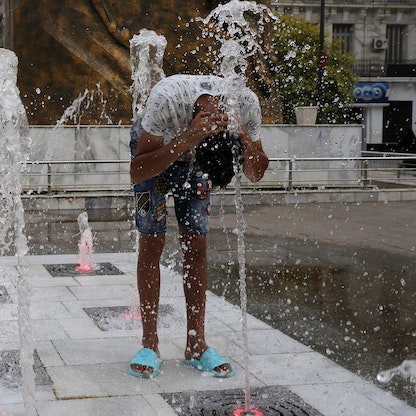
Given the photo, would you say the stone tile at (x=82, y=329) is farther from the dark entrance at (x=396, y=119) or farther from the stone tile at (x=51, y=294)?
the dark entrance at (x=396, y=119)

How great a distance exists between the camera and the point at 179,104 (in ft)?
14.2

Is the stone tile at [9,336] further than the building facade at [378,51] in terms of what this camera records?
No

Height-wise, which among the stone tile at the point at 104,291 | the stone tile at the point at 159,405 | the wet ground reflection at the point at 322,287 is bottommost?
the wet ground reflection at the point at 322,287

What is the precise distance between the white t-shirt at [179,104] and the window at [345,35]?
4290 centimetres

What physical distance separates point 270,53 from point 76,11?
13.9 feet

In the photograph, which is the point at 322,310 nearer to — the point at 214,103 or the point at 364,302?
the point at 364,302

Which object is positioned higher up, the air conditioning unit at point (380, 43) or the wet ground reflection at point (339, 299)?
the air conditioning unit at point (380, 43)

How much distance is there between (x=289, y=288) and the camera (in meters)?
7.26

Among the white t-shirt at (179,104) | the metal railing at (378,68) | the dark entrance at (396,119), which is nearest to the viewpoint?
the white t-shirt at (179,104)

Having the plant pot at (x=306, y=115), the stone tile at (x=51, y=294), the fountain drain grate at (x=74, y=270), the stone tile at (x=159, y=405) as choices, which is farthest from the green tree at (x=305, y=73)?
the stone tile at (x=159, y=405)

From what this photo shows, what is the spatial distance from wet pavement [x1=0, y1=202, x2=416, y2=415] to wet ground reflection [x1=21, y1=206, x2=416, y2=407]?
0.4 inches

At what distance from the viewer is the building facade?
44.2 m

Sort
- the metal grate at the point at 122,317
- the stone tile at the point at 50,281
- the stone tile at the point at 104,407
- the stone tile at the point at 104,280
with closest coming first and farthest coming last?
the stone tile at the point at 104,407 < the metal grate at the point at 122,317 < the stone tile at the point at 50,281 < the stone tile at the point at 104,280

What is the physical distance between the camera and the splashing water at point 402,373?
182 inches
